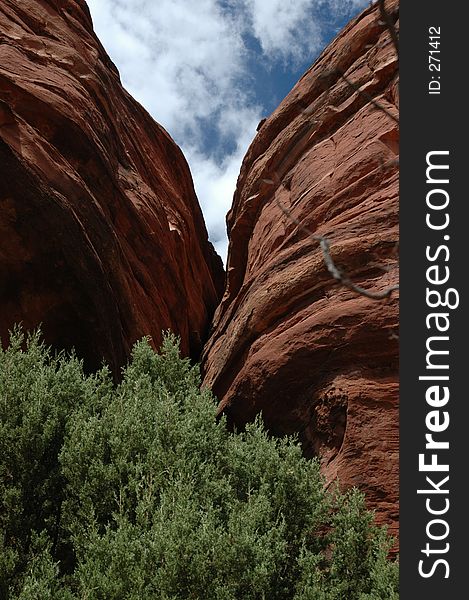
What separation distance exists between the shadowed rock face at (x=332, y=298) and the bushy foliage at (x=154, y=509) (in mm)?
996

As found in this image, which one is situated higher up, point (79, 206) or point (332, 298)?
point (79, 206)

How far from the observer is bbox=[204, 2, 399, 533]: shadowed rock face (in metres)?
11.0

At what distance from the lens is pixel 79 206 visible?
42.3 ft

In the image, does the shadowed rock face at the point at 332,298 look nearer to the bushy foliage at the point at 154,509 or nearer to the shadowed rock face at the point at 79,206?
the bushy foliage at the point at 154,509

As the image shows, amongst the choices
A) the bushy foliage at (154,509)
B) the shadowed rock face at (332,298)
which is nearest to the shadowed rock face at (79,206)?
the bushy foliage at (154,509)

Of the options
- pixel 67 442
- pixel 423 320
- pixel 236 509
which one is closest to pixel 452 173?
pixel 423 320

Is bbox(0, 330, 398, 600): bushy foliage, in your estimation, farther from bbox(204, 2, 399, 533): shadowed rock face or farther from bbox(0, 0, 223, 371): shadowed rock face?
bbox(0, 0, 223, 371): shadowed rock face

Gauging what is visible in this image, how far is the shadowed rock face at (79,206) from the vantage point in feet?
40.0

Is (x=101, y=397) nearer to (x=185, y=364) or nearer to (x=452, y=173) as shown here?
(x=185, y=364)

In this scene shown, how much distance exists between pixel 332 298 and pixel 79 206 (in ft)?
16.3

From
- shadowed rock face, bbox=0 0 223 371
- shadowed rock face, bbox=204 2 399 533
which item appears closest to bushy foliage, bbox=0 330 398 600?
shadowed rock face, bbox=204 2 399 533

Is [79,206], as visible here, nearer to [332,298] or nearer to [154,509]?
[332,298]

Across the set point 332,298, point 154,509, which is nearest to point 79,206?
point 332,298

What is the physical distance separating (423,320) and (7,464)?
5905mm
